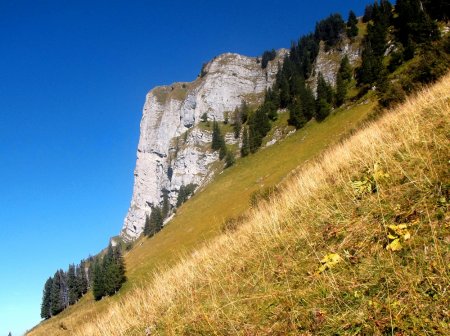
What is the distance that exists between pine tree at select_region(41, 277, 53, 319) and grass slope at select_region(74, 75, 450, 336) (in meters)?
132

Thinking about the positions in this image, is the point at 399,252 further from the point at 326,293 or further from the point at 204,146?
the point at 204,146

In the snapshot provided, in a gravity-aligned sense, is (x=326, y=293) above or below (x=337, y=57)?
below

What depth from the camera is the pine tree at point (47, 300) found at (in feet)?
376

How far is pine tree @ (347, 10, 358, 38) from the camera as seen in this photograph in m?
119

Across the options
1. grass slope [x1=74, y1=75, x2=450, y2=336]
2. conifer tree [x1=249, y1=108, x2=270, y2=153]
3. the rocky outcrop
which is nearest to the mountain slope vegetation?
grass slope [x1=74, y1=75, x2=450, y2=336]

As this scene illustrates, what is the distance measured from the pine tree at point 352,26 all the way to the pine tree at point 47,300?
472 ft

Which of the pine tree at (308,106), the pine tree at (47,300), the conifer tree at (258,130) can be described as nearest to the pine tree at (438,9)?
the pine tree at (308,106)

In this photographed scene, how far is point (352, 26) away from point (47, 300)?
15102 centimetres

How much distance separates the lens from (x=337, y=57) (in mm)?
119125

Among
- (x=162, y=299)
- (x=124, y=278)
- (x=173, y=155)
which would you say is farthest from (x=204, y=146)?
(x=162, y=299)

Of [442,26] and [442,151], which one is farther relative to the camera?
[442,26]

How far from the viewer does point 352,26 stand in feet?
398

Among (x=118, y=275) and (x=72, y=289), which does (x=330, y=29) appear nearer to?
(x=118, y=275)

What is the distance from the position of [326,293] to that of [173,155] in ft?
599
